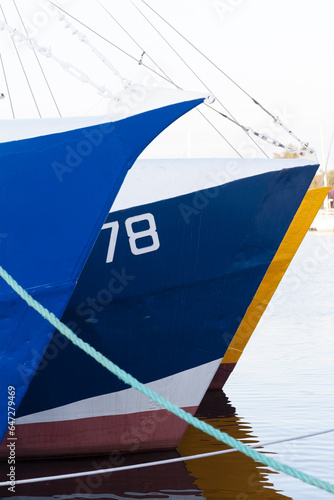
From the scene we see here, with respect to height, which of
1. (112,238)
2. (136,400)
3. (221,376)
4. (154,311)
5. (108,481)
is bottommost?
(108,481)

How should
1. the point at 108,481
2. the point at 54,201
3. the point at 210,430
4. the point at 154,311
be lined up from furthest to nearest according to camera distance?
the point at 154,311 → the point at 108,481 → the point at 54,201 → the point at 210,430

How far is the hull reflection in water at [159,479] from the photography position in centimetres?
698

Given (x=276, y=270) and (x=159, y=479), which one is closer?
(x=159, y=479)

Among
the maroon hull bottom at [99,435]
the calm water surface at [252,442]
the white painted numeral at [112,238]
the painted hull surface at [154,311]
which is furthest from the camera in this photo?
the maroon hull bottom at [99,435]

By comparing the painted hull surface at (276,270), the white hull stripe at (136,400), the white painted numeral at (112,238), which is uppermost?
the painted hull surface at (276,270)

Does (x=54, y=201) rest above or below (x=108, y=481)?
above

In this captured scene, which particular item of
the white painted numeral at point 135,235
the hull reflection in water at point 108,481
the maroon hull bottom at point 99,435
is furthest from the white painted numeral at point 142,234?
the hull reflection in water at point 108,481

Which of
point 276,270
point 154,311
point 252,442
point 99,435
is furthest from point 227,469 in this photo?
point 276,270

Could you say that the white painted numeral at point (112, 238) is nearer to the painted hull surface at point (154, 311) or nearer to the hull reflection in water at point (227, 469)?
the painted hull surface at point (154, 311)

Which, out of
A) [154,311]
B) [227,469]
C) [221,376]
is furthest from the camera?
A: [221,376]

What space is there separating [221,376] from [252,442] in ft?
11.3

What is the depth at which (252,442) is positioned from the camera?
8.61 meters

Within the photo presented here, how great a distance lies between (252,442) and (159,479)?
155 cm

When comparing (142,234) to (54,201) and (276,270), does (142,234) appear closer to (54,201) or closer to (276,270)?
(54,201)
